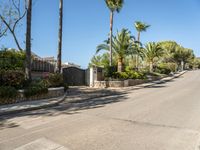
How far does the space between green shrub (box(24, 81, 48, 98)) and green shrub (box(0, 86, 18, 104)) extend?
0.81m

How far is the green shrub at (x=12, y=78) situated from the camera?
14852 mm

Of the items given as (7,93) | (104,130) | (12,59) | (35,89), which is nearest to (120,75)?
(12,59)

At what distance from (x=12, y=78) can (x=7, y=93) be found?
62.8 inches

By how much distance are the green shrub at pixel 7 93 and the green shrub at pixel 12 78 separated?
936 mm

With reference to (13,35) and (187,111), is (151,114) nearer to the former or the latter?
(187,111)

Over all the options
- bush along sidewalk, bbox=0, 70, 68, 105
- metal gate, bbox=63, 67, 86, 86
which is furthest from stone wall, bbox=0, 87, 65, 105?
metal gate, bbox=63, 67, 86, 86

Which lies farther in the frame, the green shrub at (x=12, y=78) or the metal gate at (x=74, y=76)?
the metal gate at (x=74, y=76)

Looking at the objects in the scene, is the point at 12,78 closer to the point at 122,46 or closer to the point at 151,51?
the point at 122,46

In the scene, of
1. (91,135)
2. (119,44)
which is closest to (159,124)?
(91,135)

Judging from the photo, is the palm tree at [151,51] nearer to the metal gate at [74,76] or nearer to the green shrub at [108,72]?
the green shrub at [108,72]

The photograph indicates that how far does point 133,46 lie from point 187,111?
17456mm

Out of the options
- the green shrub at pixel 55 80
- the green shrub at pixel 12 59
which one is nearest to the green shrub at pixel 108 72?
the green shrub at pixel 55 80

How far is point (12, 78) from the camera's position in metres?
15.1

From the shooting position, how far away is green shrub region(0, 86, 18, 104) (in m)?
13.5
